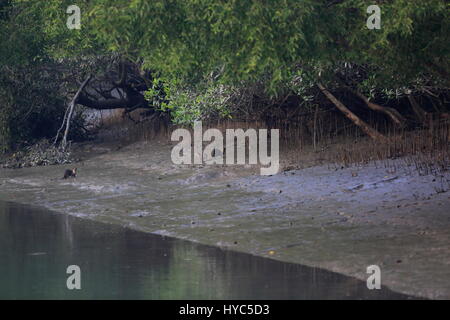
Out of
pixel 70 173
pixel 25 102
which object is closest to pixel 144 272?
pixel 70 173

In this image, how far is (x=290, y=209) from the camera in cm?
1270

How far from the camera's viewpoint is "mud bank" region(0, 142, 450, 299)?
9328 mm

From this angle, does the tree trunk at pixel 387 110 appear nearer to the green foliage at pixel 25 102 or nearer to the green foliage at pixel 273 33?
the green foliage at pixel 273 33

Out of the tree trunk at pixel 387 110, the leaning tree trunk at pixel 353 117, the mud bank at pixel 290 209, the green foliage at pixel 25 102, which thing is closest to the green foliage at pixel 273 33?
the mud bank at pixel 290 209

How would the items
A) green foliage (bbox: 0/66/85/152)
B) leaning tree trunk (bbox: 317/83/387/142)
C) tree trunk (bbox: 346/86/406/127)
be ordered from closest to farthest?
1. leaning tree trunk (bbox: 317/83/387/142)
2. tree trunk (bbox: 346/86/406/127)
3. green foliage (bbox: 0/66/85/152)

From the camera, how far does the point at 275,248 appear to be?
1028 centimetres

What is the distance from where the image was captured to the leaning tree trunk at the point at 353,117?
17430mm

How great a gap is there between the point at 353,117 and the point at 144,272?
32.6ft

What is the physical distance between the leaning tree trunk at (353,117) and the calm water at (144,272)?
7149mm

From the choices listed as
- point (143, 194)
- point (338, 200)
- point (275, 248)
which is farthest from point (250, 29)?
point (143, 194)

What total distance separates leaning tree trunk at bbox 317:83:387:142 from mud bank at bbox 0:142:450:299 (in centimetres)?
242

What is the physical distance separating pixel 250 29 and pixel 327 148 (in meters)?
9.00

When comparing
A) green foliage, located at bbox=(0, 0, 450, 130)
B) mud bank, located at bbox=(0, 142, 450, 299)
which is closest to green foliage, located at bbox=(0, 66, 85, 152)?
mud bank, located at bbox=(0, 142, 450, 299)

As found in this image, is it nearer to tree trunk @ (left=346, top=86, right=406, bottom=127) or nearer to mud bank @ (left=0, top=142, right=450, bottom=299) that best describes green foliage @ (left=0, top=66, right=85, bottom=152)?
mud bank @ (left=0, top=142, right=450, bottom=299)
